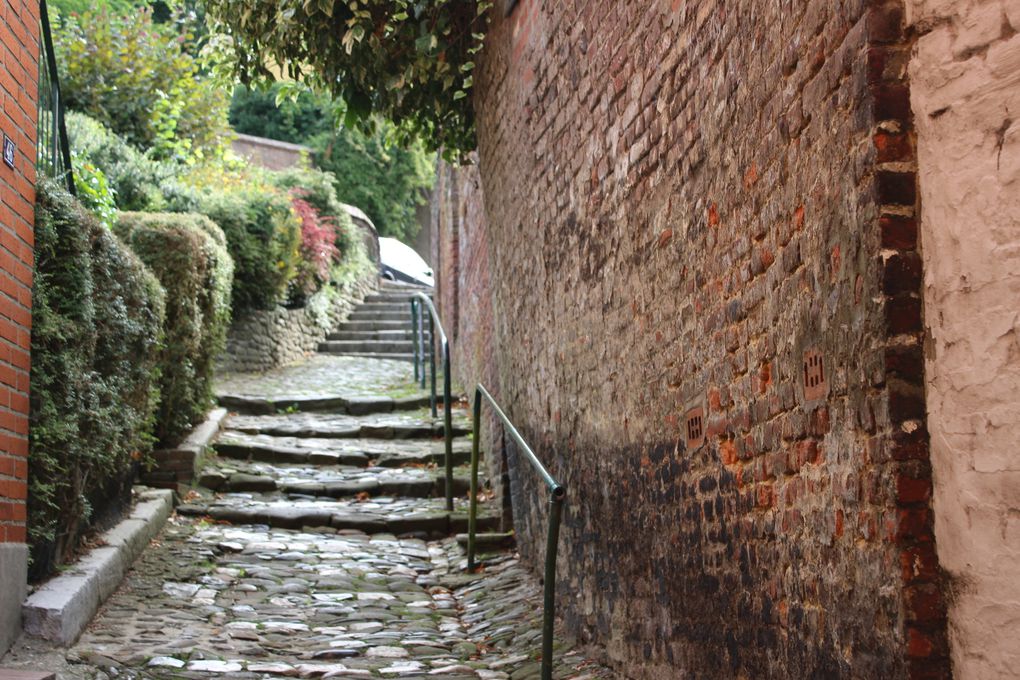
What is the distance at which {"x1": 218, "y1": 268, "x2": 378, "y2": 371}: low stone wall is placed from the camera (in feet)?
43.6

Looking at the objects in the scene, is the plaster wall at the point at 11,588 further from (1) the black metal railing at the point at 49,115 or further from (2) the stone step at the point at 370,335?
(2) the stone step at the point at 370,335

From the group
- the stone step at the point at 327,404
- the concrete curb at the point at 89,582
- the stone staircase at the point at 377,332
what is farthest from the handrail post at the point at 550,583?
the stone staircase at the point at 377,332

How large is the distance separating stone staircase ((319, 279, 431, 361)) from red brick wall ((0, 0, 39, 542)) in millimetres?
9148

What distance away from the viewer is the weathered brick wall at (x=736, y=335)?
2.45 metres

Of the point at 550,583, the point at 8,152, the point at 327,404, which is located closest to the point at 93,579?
the point at 8,152

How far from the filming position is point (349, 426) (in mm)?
10430

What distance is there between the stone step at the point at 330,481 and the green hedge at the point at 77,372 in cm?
178

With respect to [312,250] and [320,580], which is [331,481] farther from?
[312,250]

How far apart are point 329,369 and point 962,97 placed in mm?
11894

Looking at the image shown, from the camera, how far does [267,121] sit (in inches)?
1093

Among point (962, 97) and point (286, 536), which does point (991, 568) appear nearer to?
point (962, 97)

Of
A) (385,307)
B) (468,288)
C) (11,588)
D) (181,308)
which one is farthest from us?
(385,307)

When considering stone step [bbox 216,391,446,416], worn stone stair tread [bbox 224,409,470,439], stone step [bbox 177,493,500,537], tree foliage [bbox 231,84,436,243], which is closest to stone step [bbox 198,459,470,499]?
stone step [bbox 177,493,500,537]

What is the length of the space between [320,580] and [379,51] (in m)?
3.25
